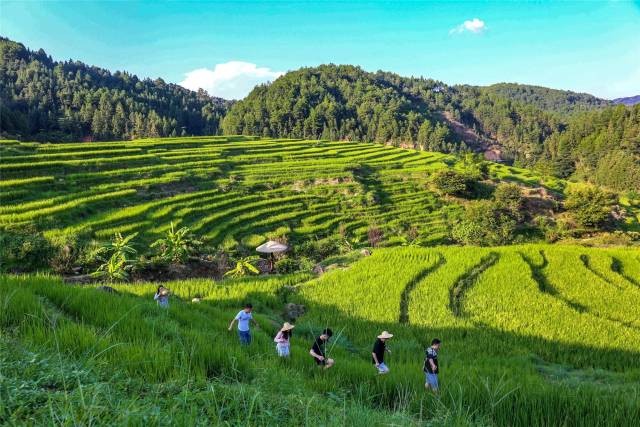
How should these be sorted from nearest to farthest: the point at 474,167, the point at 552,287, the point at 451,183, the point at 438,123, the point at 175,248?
the point at 552,287
the point at 175,248
the point at 451,183
the point at 474,167
the point at 438,123

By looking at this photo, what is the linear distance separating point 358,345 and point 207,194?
76.3 feet

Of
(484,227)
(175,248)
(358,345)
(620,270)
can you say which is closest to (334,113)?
(484,227)

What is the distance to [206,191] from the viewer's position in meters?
31.4

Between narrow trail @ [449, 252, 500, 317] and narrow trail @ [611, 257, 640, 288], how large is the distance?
17.4ft

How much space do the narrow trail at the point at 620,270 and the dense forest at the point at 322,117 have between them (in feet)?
212

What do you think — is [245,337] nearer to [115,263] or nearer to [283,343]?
[283,343]

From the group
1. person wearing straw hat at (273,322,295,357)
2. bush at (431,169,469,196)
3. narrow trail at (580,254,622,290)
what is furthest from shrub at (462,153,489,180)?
person wearing straw hat at (273,322,295,357)

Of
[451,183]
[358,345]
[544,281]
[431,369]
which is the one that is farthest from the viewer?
[451,183]

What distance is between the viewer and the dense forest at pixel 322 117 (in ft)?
255

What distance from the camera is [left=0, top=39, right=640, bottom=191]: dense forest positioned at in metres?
77.8

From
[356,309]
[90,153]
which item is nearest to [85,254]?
[356,309]

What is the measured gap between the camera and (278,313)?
13203mm

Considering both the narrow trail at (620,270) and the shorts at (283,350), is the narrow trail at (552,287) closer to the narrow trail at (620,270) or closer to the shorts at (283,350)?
the narrow trail at (620,270)

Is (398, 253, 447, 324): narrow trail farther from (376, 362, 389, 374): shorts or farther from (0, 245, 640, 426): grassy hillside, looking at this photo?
(376, 362, 389, 374): shorts
